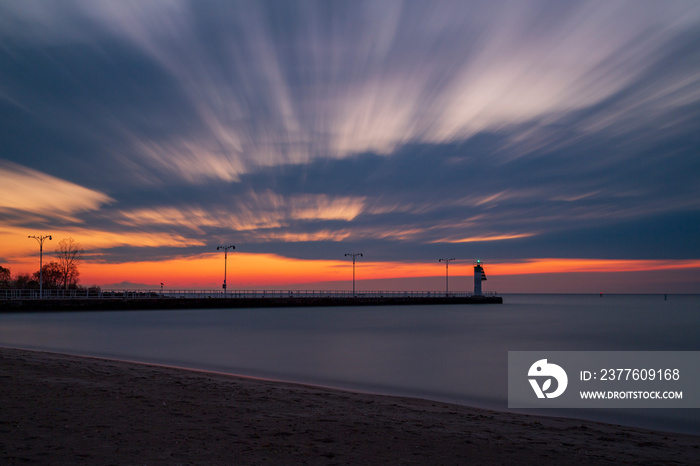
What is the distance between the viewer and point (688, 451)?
892 cm

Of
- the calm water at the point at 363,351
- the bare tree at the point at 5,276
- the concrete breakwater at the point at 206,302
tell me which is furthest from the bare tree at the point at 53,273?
the calm water at the point at 363,351

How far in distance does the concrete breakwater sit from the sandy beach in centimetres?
5820

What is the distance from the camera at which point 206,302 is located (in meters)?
80.6

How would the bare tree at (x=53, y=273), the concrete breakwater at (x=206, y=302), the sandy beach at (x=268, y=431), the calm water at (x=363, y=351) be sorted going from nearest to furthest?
1. the sandy beach at (x=268, y=431)
2. the calm water at (x=363, y=351)
3. the concrete breakwater at (x=206, y=302)
4. the bare tree at (x=53, y=273)

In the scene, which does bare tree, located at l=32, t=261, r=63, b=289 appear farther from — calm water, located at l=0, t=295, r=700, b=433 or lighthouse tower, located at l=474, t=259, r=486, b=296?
lighthouse tower, located at l=474, t=259, r=486, b=296

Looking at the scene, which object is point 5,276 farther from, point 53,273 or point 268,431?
point 268,431

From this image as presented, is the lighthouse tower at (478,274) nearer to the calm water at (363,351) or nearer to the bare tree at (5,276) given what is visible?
the calm water at (363,351)

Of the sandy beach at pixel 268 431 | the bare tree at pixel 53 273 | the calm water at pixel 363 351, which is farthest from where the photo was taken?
the bare tree at pixel 53 273

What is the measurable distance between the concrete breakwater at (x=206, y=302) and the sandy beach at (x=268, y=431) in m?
58.2

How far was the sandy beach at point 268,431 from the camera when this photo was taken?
712 centimetres

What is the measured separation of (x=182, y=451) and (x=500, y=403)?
12.1 metres

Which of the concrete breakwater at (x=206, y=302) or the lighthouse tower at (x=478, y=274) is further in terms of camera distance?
the lighthouse tower at (x=478, y=274)

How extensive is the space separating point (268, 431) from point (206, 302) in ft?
250

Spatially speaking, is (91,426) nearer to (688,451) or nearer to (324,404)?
(324,404)
